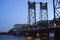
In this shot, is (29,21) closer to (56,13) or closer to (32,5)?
(32,5)

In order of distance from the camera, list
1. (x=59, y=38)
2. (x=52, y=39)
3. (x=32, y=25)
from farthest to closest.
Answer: (x=32, y=25) → (x=59, y=38) → (x=52, y=39)

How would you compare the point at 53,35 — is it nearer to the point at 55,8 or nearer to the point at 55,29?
the point at 55,29

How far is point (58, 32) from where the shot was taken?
38.2m

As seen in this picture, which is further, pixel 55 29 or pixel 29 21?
pixel 29 21

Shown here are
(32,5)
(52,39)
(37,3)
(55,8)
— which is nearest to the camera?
A: (52,39)

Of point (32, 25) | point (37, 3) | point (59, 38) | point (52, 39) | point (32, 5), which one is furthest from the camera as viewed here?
point (32, 25)

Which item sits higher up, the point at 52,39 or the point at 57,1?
the point at 57,1

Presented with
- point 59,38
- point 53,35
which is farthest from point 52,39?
point 59,38

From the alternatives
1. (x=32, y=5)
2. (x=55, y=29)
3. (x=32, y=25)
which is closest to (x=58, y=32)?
(x=55, y=29)

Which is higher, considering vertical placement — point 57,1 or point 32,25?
point 57,1

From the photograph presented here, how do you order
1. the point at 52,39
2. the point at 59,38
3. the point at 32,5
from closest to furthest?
1. the point at 52,39
2. the point at 59,38
3. the point at 32,5

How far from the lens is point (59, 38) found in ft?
118

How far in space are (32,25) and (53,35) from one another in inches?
2883

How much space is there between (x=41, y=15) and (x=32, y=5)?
660 cm
